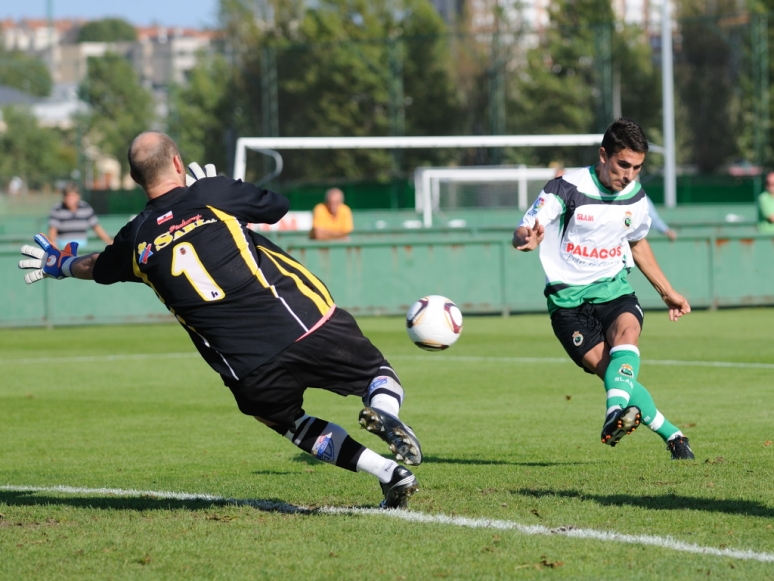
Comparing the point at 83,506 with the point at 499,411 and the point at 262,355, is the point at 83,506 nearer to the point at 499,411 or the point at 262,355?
the point at 262,355

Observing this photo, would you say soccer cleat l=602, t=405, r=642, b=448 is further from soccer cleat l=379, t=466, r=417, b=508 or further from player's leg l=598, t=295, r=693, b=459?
soccer cleat l=379, t=466, r=417, b=508

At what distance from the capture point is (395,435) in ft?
18.1

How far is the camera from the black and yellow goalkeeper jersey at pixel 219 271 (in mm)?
Result: 5582

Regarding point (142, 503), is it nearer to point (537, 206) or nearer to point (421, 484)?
point (421, 484)

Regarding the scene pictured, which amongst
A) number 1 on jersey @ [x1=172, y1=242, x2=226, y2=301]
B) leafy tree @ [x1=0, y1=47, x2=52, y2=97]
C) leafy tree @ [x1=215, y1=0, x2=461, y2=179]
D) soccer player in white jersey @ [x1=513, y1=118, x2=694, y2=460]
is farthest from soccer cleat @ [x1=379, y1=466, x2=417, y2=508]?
leafy tree @ [x1=0, y1=47, x2=52, y2=97]

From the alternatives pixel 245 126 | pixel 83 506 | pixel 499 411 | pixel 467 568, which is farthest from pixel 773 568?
pixel 245 126

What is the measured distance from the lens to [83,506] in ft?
21.3

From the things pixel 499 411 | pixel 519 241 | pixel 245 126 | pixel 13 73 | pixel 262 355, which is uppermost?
pixel 13 73

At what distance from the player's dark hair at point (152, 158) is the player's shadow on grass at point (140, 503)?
1.77 m

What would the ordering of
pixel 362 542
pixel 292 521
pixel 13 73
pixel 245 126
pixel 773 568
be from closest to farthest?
pixel 773 568 → pixel 362 542 → pixel 292 521 → pixel 245 126 → pixel 13 73

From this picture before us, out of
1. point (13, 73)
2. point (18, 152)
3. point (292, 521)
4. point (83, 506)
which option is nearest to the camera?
point (292, 521)

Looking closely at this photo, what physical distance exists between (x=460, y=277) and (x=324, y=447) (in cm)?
1312

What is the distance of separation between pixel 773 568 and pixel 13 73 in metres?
173

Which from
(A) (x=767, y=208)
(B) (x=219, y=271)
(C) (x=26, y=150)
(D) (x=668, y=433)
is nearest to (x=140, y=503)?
(B) (x=219, y=271)
